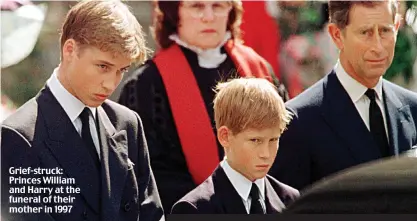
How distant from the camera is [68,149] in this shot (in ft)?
12.7

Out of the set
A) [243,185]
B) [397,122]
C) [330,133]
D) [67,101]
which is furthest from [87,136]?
[397,122]

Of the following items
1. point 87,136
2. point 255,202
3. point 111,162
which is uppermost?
point 87,136

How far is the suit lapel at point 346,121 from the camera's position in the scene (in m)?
3.93

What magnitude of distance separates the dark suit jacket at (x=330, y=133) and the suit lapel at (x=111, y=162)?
59 centimetres

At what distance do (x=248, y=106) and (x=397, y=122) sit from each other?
0.60 metres

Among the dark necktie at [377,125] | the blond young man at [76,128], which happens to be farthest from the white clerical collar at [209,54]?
the dark necktie at [377,125]

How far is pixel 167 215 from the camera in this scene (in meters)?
3.91

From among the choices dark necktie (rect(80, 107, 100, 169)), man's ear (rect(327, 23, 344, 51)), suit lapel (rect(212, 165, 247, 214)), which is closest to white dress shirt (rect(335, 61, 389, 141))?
man's ear (rect(327, 23, 344, 51))

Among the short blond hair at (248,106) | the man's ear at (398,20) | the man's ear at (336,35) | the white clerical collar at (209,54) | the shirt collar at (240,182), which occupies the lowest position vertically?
the shirt collar at (240,182)

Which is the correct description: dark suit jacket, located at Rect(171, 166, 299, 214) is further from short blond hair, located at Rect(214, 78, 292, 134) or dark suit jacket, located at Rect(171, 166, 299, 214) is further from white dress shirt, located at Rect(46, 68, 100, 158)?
white dress shirt, located at Rect(46, 68, 100, 158)

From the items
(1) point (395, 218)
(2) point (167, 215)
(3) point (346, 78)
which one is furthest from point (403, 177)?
(2) point (167, 215)

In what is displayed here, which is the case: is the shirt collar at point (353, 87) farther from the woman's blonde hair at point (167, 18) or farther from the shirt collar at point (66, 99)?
the shirt collar at point (66, 99)

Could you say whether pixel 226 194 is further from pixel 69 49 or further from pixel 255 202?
pixel 69 49

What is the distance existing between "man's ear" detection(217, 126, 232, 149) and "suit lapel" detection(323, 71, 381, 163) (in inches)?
16.0
